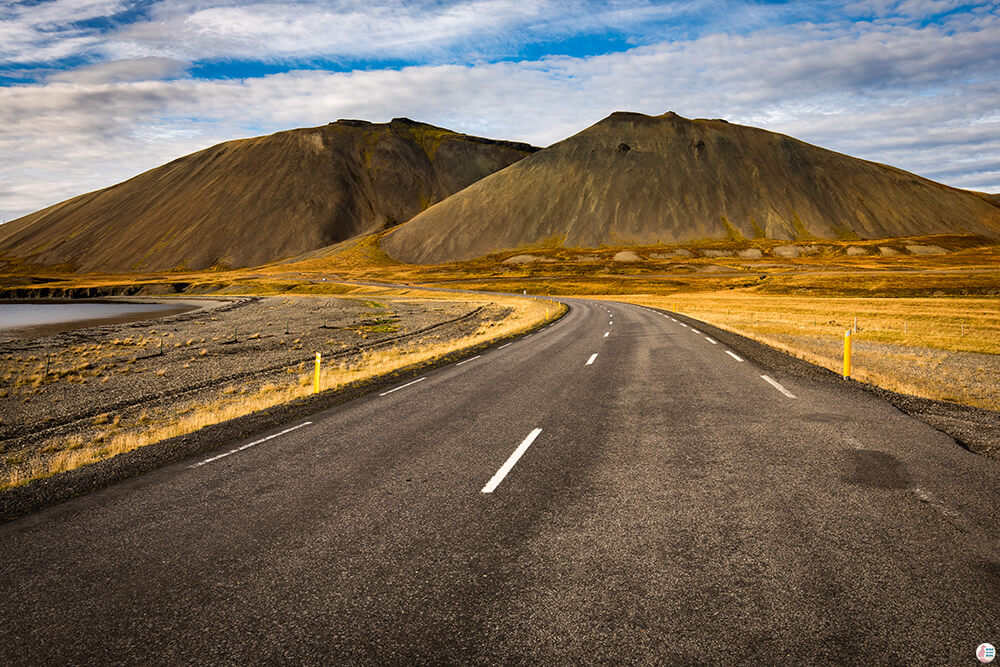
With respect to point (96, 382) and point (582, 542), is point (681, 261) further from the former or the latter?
point (582, 542)

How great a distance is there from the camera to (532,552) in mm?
4312

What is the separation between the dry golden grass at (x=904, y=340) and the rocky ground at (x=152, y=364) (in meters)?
16.1

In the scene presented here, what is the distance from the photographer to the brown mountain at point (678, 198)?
160 metres

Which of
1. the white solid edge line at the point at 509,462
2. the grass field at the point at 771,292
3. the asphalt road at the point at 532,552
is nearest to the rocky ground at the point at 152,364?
the grass field at the point at 771,292

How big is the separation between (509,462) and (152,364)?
22.1 metres

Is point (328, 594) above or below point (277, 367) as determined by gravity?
above

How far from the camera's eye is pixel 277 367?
20.2 m

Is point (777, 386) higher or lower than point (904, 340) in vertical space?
higher

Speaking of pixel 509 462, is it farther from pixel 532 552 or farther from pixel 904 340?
pixel 904 340

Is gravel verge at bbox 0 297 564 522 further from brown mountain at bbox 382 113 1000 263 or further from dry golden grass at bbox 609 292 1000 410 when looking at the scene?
brown mountain at bbox 382 113 1000 263

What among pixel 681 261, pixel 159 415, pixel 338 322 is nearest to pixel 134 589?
pixel 159 415

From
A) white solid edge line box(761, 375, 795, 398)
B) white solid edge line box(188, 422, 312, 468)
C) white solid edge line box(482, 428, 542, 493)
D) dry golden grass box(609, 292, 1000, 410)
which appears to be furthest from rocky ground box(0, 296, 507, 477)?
dry golden grass box(609, 292, 1000, 410)

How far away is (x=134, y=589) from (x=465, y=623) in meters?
2.47

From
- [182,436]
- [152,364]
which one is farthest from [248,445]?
[152,364]
